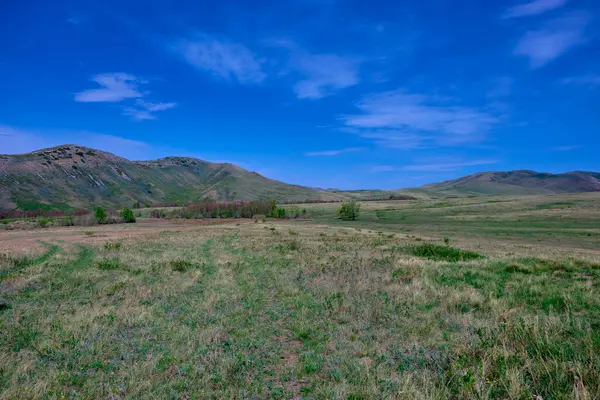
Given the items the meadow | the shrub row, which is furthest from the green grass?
the shrub row

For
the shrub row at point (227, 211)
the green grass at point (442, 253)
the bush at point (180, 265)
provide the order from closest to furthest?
the bush at point (180, 265)
the green grass at point (442, 253)
the shrub row at point (227, 211)

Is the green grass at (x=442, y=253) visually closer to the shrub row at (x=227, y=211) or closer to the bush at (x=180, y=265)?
the bush at (x=180, y=265)

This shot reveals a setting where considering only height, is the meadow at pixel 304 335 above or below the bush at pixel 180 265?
above

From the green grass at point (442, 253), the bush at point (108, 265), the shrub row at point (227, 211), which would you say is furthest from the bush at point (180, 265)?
the shrub row at point (227, 211)

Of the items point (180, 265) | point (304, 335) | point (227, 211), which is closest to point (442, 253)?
point (304, 335)

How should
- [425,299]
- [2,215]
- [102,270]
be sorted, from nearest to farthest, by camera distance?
1. [425,299]
2. [102,270]
3. [2,215]

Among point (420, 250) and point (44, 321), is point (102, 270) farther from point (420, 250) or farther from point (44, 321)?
point (420, 250)

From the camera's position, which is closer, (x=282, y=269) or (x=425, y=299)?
(x=425, y=299)

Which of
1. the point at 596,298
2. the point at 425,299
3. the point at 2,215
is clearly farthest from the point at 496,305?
the point at 2,215

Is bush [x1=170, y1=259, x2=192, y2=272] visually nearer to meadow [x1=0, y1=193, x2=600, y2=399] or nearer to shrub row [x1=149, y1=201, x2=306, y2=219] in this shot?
meadow [x1=0, y1=193, x2=600, y2=399]

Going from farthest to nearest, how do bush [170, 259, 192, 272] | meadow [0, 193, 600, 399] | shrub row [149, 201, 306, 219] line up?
shrub row [149, 201, 306, 219]
bush [170, 259, 192, 272]
meadow [0, 193, 600, 399]

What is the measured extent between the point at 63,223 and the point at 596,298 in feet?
381

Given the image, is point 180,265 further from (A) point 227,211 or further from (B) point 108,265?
(A) point 227,211

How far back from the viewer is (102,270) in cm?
1883
